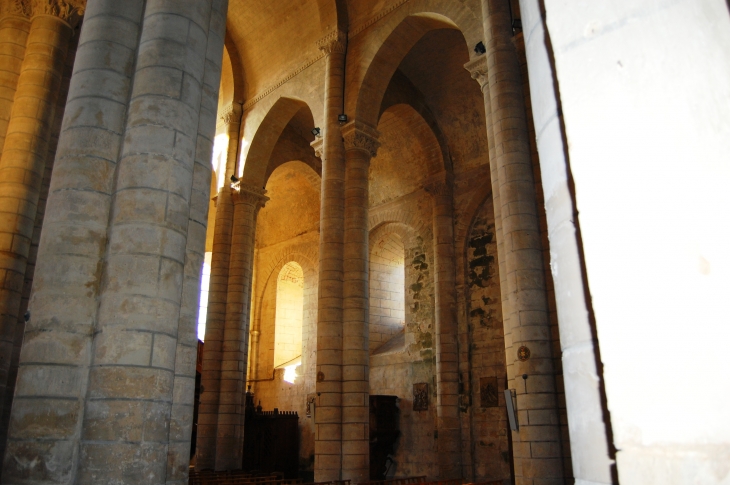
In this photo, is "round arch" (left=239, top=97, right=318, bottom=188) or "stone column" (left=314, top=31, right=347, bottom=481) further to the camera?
"round arch" (left=239, top=97, right=318, bottom=188)

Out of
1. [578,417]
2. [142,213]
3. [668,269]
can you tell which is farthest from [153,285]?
[668,269]

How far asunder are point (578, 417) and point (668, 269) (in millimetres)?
510

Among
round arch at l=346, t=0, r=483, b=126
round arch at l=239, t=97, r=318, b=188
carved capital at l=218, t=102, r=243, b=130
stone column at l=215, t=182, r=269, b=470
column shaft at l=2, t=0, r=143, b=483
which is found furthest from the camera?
carved capital at l=218, t=102, r=243, b=130

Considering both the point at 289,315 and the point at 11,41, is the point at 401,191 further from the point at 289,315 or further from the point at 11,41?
the point at 11,41

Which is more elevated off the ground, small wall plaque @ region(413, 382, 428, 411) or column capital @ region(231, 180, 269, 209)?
column capital @ region(231, 180, 269, 209)

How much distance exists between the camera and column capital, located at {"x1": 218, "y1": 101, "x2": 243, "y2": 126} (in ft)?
57.8

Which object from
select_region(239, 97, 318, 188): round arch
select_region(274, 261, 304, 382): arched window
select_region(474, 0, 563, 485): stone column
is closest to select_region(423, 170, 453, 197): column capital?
select_region(239, 97, 318, 188): round arch

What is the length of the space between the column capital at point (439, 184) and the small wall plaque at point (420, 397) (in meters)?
5.97

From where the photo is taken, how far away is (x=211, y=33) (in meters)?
5.02

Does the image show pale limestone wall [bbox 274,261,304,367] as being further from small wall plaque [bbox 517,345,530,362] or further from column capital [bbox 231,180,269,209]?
small wall plaque [bbox 517,345,530,362]

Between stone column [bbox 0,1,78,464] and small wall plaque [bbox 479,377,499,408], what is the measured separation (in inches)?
467

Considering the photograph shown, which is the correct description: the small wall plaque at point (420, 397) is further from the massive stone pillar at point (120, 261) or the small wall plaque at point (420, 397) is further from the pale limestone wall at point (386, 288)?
the massive stone pillar at point (120, 261)

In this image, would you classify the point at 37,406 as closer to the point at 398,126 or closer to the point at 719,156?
the point at 719,156

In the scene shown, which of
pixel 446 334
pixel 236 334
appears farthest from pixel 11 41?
pixel 446 334
